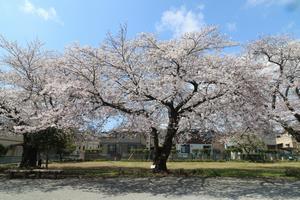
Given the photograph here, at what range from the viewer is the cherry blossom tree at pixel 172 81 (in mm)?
13266

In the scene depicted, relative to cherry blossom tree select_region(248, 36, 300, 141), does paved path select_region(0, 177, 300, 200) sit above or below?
below

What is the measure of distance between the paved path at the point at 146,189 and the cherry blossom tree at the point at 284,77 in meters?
6.32

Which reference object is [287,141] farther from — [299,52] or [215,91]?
[215,91]

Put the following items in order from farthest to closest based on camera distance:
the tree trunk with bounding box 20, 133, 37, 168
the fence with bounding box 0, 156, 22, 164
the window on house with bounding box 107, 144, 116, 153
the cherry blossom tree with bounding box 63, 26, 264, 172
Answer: the window on house with bounding box 107, 144, 116, 153 → the fence with bounding box 0, 156, 22, 164 → the tree trunk with bounding box 20, 133, 37, 168 → the cherry blossom tree with bounding box 63, 26, 264, 172

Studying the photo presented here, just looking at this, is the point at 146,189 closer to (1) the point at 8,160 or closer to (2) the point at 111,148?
(1) the point at 8,160

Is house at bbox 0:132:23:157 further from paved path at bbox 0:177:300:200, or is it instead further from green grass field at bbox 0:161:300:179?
paved path at bbox 0:177:300:200

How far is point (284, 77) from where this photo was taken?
58.2 ft

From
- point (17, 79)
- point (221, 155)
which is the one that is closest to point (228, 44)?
point (17, 79)

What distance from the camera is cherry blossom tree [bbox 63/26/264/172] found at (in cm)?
1327

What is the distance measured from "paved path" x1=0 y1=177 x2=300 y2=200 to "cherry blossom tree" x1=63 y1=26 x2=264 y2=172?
3.11m

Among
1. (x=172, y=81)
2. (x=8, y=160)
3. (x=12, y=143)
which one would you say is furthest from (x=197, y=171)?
(x=12, y=143)

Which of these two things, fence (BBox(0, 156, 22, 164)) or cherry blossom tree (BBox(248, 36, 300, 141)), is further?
fence (BBox(0, 156, 22, 164))

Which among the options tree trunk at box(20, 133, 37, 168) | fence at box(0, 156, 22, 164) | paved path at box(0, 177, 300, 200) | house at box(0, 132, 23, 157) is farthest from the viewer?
house at box(0, 132, 23, 157)

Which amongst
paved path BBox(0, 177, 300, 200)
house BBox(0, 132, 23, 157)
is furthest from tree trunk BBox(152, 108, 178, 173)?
house BBox(0, 132, 23, 157)
